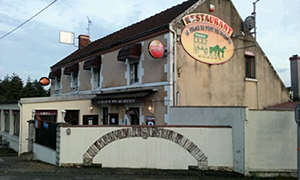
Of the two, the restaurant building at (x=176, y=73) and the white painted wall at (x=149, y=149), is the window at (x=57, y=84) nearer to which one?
the restaurant building at (x=176, y=73)

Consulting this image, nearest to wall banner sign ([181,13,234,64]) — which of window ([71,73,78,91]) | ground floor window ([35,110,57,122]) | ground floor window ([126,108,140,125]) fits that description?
ground floor window ([126,108,140,125])

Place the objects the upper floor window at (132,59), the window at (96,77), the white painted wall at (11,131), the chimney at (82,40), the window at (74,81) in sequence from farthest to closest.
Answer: the chimney at (82,40) < the window at (74,81) < the window at (96,77) < the white painted wall at (11,131) < the upper floor window at (132,59)

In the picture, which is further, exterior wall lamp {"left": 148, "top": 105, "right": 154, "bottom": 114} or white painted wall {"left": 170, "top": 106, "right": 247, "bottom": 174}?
exterior wall lamp {"left": 148, "top": 105, "right": 154, "bottom": 114}

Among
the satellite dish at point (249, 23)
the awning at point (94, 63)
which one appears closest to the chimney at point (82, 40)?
the awning at point (94, 63)

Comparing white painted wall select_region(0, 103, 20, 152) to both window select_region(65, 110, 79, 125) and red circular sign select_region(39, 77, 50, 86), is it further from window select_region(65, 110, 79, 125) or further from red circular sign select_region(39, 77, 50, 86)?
red circular sign select_region(39, 77, 50, 86)

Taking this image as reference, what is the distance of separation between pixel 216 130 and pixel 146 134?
2338mm

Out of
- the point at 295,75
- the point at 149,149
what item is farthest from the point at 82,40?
the point at 149,149

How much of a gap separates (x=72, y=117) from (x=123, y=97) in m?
4.08

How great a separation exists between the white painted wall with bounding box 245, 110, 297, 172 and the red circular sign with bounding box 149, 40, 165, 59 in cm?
461

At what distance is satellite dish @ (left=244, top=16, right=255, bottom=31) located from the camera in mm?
13806

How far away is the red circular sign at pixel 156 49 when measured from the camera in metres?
11.4

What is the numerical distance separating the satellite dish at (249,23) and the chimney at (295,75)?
348 centimetres

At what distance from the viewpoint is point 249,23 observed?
14.1m

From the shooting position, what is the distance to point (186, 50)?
12289 millimetres
